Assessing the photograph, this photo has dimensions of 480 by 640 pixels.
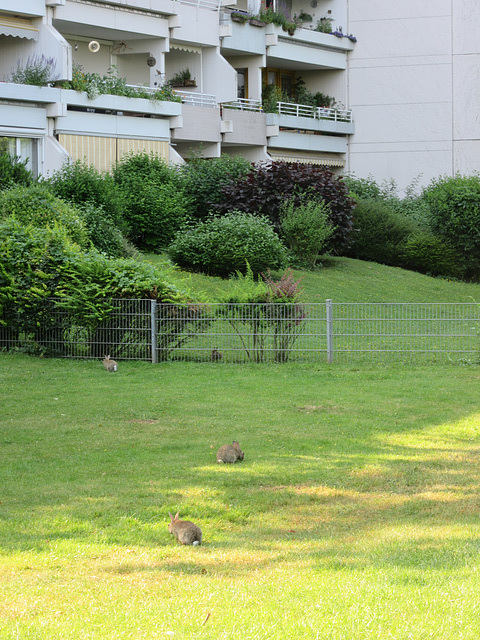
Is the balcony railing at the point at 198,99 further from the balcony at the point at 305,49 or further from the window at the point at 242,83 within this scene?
the balcony at the point at 305,49

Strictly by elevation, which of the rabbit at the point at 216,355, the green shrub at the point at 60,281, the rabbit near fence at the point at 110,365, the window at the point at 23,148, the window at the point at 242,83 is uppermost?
the window at the point at 242,83

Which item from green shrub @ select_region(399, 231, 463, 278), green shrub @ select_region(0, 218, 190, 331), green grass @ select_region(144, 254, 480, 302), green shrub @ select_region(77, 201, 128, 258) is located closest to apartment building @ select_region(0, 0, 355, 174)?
green shrub @ select_region(77, 201, 128, 258)

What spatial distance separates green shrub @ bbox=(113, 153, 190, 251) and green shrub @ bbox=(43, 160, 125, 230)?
48.9 inches

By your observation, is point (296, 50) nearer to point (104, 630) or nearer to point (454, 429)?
point (454, 429)

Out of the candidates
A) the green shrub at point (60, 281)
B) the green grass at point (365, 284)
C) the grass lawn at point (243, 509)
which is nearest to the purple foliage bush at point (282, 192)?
the green grass at point (365, 284)

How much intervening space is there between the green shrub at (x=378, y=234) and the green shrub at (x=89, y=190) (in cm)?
1103

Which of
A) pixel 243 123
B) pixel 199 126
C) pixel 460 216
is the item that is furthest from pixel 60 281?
pixel 243 123

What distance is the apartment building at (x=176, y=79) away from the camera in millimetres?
29812

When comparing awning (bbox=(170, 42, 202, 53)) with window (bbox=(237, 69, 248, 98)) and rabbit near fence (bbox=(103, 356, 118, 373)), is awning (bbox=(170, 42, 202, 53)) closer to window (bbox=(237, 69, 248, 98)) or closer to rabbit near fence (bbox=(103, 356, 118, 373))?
window (bbox=(237, 69, 248, 98))

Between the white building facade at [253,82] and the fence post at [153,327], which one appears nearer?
the fence post at [153,327]

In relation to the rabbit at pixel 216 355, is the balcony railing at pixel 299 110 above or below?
above

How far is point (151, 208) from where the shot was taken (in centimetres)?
2892

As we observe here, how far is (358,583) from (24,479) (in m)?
4.39

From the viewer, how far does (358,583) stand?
550 cm
